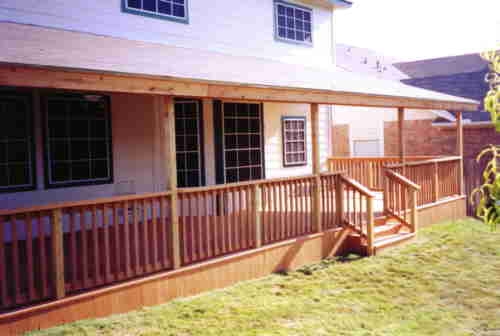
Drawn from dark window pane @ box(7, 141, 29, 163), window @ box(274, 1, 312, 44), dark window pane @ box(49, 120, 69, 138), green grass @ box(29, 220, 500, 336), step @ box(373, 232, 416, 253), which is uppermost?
window @ box(274, 1, 312, 44)

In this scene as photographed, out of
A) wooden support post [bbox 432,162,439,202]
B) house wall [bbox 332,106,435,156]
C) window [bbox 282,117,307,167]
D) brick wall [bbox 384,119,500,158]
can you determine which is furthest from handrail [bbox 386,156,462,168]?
house wall [bbox 332,106,435,156]

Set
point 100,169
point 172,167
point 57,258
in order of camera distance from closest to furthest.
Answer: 1. point 57,258
2. point 172,167
3. point 100,169

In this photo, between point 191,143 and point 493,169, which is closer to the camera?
point 493,169

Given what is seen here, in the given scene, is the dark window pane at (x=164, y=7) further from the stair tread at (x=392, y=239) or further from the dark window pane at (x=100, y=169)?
the stair tread at (x=392, y=239)

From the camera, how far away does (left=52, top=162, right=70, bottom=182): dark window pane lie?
28.6ft

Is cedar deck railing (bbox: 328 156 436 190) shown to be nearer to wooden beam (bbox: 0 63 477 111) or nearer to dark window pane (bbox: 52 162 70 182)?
wooden beam (bbox: 0 63 477 111)

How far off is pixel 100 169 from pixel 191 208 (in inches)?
115

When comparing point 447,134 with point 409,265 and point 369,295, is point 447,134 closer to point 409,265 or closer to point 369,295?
point 409,265

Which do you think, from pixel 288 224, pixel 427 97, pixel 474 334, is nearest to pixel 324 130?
pixel 427 97

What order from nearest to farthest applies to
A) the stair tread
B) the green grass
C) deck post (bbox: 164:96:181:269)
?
1. the green grass
2. deck post (bbox: 164:96:181:269)
3. the stair tread

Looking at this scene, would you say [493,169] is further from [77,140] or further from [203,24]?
[203,24]

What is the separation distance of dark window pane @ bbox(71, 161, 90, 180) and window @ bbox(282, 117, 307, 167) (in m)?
5.66

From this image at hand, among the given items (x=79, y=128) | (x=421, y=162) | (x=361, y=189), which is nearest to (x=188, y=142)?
(x=79, y=128)

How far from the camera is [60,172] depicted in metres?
8.80
